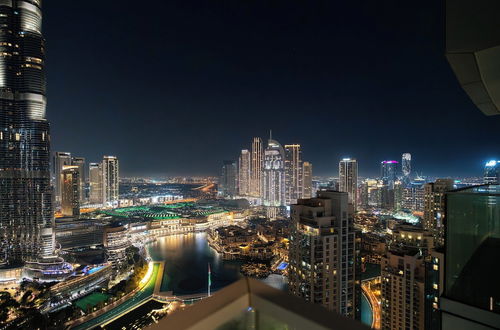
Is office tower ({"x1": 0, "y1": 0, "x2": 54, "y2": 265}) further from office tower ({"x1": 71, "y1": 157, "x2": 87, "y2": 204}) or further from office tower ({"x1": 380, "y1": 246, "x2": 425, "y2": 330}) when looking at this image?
office tower ({"x1": 71, "y1": 157, "x2": 87, "y2": 204})

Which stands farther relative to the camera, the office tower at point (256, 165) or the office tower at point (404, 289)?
the office tower at point (256, 165)

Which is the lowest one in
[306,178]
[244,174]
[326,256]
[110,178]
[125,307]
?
[125,307]

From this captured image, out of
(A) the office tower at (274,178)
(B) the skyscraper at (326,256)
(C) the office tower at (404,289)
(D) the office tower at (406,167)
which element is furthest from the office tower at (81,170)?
(D) the office tower at (406,167)

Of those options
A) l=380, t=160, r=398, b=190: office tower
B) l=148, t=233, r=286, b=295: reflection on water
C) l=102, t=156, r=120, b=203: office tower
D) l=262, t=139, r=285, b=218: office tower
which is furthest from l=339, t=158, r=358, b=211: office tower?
l=102, t=156, r=120, b=203: office tower


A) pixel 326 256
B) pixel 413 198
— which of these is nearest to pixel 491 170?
pixel 326 256

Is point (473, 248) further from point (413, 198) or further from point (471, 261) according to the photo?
point (413, 198)

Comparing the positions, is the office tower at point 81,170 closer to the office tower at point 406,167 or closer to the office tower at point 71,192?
the office tower at point 71,192

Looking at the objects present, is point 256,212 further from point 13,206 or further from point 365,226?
point 13,206
